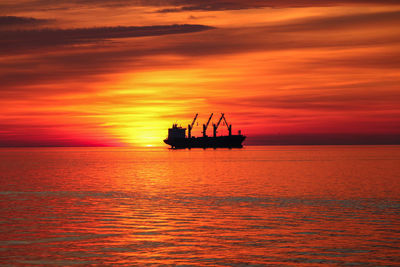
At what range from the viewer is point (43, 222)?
102 ft

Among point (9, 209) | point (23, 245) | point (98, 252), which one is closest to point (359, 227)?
point (98, 252)

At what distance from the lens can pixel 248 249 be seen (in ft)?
75.8

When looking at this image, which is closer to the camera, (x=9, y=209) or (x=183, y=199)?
(x=9, y=209)

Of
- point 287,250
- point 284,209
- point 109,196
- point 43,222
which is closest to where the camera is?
point 287,250

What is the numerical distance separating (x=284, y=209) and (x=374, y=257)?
15.8m

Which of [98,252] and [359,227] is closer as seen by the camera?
[98,252]

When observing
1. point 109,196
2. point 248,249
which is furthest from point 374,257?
point 109,196

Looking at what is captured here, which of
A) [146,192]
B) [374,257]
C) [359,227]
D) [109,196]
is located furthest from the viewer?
[146,192]

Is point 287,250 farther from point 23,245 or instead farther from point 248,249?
point 23,245

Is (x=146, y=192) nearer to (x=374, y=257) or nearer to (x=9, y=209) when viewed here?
(x=9, y=209)

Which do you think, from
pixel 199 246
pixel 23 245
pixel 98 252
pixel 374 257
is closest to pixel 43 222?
pixel 23 245

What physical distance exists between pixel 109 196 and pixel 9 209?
11.7 meters

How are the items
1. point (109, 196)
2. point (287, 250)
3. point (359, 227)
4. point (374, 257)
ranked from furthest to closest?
point (109, 196) < point (359, 227) < point (287, 250) < point (374, 257)

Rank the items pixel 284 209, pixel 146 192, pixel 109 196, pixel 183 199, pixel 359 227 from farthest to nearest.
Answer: pixel 146 192 → pixel 109 196 → pixel 183 199 → pixel 284 209 → pixel 359 227
